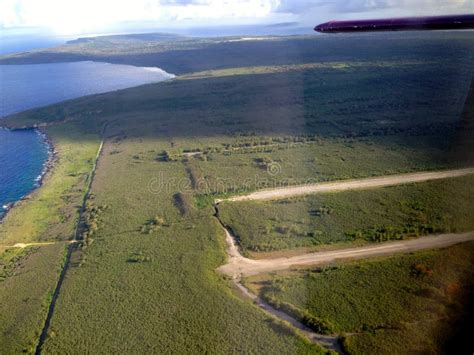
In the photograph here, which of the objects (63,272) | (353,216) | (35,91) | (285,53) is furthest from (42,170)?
(285,53)

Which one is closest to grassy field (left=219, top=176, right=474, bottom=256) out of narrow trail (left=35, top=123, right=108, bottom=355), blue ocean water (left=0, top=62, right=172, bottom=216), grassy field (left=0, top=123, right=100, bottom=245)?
narrow trail (left=35, top=123, right=108, bottom=355)

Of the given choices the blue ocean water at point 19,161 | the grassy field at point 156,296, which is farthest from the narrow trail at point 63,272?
the blue ocean water at point 19,161

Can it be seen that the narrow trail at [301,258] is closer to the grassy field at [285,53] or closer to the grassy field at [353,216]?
the grassy field at [353,216]

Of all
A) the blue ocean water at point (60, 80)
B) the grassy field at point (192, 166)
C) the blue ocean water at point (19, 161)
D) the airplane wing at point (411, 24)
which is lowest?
the blue ocean water at point (60, 80)

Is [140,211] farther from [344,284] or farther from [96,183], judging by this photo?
[344,284]

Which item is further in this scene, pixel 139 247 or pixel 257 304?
pixel 139 247

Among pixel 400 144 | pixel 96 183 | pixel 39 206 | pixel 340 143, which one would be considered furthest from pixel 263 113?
pixel 39 206
